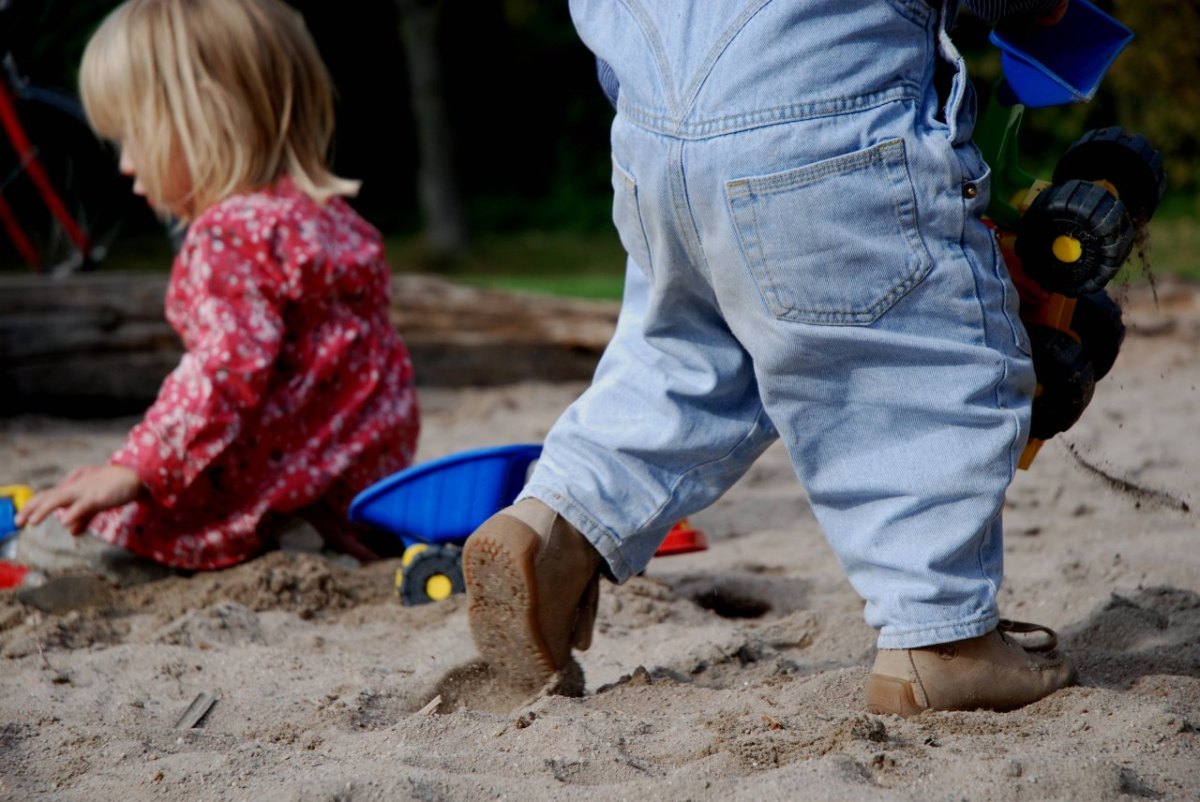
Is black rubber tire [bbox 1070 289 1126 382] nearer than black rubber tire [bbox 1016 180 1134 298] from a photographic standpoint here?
No

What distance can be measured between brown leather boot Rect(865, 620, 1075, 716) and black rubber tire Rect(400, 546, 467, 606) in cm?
88

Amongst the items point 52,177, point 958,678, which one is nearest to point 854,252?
point 958,678

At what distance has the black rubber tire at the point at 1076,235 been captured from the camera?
154 centimetres

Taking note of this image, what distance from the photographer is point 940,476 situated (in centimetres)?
153

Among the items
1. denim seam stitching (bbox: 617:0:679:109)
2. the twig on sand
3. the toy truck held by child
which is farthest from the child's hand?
the toy truck held by child

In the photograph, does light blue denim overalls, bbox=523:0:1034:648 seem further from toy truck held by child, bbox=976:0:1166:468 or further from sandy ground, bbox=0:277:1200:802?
sandy ground, bbox=0:277:1200:802

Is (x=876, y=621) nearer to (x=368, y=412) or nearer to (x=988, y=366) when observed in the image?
(x=988, y=366)

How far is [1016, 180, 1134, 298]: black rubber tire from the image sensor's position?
1545mm

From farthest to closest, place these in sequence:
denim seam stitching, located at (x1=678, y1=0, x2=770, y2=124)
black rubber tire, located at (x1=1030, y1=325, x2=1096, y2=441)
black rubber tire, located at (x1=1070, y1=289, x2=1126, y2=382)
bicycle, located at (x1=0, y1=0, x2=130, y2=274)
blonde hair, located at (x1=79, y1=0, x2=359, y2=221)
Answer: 1. bicycle, located at (x1=0, y1=0, x2=130, y2=274)
2. blonde hair, located at (x1=79, y1=0, x2=359, y2=221)
3. black rubber tire, located at (x1=1070, y1=289, x2=1126, y2=382)
4. black rubber tire, located at (x1=1030, y1=325, x2=1096, y2=441)
5. denim seam stitching, located at (x1=678, y1=0, x2=770, y2=124)

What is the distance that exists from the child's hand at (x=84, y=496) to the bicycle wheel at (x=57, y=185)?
7.30 ft

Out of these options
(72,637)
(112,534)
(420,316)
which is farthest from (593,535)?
(420,316)

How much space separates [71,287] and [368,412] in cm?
191

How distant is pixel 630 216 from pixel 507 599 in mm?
534

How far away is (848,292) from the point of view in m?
1.51
